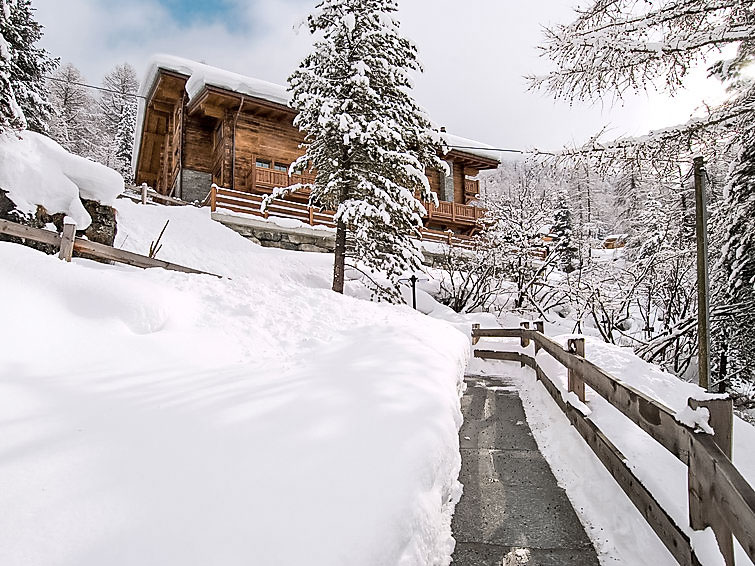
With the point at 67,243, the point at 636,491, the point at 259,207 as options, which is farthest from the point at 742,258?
the point at 259,207

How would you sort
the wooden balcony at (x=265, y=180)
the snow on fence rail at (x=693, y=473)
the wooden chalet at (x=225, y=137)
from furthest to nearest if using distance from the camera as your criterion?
the wooden balcony at (x=265, y=180)
the wooden chalet at (x=225, y=137)
the snow on fence rail at (x=693, y=473)

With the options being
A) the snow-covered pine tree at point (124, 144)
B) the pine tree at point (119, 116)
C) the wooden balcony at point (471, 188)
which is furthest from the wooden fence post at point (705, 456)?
the snow-covered pine tree at point (124, 144)

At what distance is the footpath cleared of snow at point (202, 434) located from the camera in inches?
73.5

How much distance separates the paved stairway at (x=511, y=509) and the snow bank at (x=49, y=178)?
792 cm

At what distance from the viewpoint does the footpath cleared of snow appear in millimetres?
1866

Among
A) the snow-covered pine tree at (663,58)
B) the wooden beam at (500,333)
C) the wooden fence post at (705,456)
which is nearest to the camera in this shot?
the wooden fence post at (705,456)

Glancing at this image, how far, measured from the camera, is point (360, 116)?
10.5 meters

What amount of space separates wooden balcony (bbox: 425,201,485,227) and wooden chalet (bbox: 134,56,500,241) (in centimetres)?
5

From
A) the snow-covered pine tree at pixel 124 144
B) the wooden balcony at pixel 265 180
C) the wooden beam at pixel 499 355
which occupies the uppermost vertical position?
the snow-covered pine tree at pixel 124 144

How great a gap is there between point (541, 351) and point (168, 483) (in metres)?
7.43

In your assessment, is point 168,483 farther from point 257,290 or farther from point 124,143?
point 124,143

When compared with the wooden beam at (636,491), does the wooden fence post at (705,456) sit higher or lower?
higher

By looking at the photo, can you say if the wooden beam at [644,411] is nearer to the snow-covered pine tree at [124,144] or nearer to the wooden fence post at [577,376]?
the wooden fence post at [577,376]

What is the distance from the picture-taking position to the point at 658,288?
46.1ft
